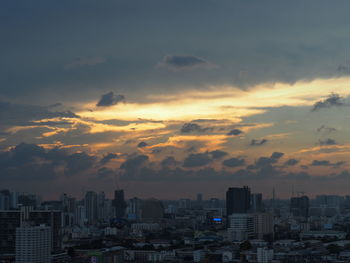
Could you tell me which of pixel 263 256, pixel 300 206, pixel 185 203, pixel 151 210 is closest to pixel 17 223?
pixel 263 256

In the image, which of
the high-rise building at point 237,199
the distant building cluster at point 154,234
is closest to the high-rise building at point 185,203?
the distant building cluster at point 154,234

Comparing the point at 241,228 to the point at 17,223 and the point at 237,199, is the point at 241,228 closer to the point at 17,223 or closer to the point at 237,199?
the point at 237,199

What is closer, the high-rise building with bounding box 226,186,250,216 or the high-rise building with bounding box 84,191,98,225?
the high-rise building with bounding box 226,186,250,216

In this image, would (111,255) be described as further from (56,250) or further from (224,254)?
(224,254)

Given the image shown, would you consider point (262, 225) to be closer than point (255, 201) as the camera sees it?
Yes

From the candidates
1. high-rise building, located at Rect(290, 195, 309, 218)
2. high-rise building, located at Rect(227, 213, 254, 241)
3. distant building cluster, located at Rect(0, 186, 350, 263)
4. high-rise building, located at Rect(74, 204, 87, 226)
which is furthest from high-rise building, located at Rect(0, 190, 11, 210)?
high-rise building, located at Rect(290, 195, 309, 218)

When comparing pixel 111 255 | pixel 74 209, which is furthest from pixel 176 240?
pixel 74 209

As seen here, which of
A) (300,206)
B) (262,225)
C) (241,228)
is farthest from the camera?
(300,206)

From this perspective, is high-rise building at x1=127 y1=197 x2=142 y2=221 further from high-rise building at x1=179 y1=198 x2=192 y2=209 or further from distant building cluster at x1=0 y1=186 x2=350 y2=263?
high-rise building at x1=179 y1=198 x2=192 y2=209
